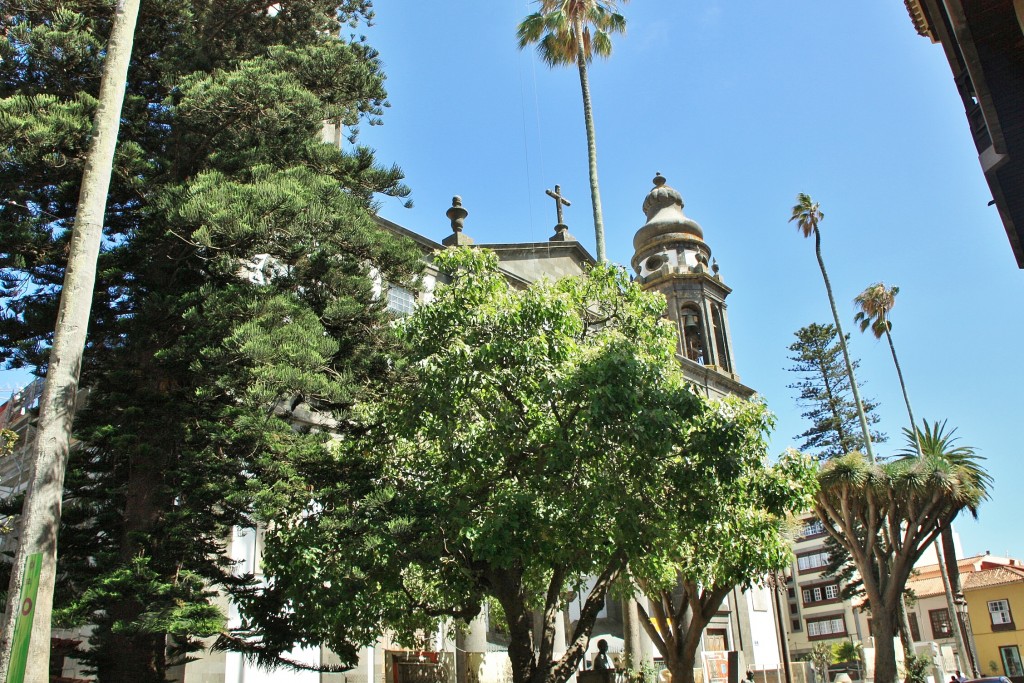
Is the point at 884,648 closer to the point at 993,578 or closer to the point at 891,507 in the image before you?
the point at 891,507

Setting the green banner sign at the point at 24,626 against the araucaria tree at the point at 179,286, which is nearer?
the green banner sign at the point at 24,626

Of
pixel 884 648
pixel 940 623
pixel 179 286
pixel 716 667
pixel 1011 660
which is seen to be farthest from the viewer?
pixel 940 623

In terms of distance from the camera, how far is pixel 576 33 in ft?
77.3

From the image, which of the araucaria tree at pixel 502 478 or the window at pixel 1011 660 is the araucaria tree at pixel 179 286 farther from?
the window at pixel 1011 660

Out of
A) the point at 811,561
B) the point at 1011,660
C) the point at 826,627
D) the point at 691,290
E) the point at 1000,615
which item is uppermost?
the point at 691,290

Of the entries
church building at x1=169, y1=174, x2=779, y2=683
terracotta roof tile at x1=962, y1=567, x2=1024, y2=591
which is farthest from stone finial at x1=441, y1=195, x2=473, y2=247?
terracotta roof tile at x1=962, y1=567, x2=1024, y2=591

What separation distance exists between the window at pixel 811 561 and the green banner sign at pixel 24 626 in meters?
81.8

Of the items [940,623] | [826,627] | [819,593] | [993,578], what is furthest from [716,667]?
[819,593]

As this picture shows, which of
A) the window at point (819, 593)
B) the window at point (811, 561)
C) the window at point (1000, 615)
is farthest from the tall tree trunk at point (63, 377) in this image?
the window at point (811, 561)

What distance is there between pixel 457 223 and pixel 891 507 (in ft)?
48.2

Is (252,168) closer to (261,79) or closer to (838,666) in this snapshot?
(261,79)

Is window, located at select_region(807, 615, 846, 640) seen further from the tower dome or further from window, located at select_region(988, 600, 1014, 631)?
the tower dome

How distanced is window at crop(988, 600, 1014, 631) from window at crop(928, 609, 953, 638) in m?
6.41

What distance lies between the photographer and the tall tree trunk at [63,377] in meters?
7.76
